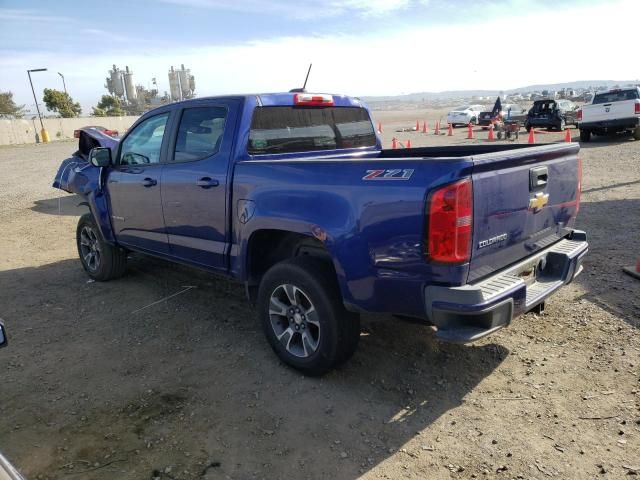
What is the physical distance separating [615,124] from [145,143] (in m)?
16.6

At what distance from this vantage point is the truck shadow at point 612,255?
176 inches

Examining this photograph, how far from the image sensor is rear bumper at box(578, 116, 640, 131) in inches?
641

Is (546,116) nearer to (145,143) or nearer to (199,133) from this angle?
(145,143)

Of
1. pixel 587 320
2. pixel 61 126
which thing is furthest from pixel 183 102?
pixel 61 126

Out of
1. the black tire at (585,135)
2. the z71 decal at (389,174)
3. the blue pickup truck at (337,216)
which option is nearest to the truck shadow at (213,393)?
the blue pickup truck at (337,216)

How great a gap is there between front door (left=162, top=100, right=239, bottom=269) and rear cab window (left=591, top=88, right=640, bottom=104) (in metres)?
16.8

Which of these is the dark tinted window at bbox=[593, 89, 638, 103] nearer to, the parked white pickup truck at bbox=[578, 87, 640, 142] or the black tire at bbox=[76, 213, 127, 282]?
the parked white pickup truck at bbox=[578, 87, 640, 142]

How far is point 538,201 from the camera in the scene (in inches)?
127

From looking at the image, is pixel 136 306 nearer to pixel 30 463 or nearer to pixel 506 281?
pixel 30 463

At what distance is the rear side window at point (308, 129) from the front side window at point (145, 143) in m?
1.08

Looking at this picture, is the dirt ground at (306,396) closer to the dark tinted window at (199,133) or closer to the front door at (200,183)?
the front door at (200,183)

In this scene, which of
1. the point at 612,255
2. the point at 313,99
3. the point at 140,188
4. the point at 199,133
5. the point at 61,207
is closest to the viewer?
the point at 199,133

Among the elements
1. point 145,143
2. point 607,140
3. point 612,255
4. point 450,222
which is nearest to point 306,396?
point 450,222

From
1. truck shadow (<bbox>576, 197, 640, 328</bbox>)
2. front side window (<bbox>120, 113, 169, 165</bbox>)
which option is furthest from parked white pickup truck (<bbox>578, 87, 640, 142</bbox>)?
front side window (<bbox>120, 113, 169, 165</bbox>)
